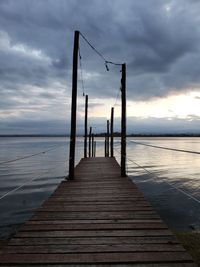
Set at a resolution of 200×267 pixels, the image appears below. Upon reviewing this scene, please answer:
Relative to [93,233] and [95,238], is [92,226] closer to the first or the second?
[93,233]

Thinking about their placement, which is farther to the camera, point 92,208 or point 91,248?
point 92,208

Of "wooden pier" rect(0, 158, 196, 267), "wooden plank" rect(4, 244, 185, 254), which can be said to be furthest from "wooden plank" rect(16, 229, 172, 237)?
"wooden plank" rect(4, 244, 185, 254)

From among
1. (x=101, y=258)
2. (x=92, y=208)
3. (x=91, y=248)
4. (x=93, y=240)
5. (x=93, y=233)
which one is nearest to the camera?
(x=101, y=258)

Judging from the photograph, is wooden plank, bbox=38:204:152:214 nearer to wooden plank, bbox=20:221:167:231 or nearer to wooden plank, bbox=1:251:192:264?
wooden plank, bbox=20:221:167:231

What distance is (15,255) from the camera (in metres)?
4.26

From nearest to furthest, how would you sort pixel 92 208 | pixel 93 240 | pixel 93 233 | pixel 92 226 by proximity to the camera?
1. pixel 93 240
2. pixel 93 233
3. pixel 92 226
4. pixel 92 208

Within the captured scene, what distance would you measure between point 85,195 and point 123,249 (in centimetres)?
436

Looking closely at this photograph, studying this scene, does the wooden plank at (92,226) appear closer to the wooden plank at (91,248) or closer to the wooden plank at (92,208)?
the wooden plank at (91,248)

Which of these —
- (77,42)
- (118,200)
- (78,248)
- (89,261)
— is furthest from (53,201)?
(77,42)

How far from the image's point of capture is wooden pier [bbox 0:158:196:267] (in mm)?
4109

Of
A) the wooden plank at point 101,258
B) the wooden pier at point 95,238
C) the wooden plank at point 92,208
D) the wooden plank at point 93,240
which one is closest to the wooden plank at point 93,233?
the wooden pier at point 95,238

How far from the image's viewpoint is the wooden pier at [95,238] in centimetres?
411

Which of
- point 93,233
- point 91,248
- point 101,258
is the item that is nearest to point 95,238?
point 93,233

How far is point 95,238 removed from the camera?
498 centimetres
